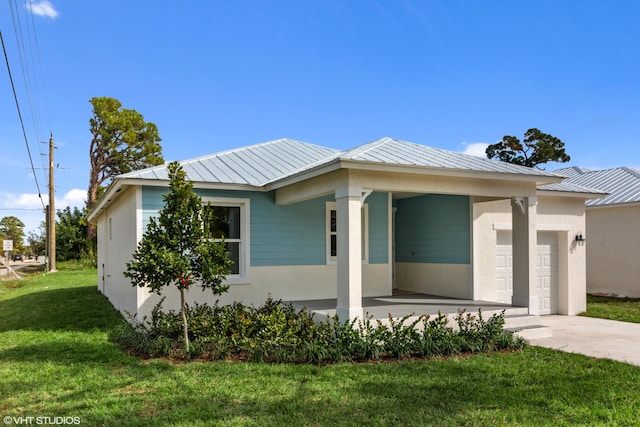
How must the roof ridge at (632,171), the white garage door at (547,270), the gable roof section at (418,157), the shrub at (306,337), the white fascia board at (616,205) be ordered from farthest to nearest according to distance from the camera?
the roof ridge at (632,171), the white fascia board at (616,205), the white garage door at (547,270), the gable roof section at (418,157), the shrub at (306,337)

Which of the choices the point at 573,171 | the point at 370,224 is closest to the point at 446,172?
the point at 370,224

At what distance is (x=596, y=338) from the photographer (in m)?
9.11

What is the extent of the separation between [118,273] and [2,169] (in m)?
20.3

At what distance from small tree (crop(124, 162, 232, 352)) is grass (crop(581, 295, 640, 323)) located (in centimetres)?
970

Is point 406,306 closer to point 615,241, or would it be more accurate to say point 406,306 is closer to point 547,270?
point 547,270

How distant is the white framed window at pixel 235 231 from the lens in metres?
9.99

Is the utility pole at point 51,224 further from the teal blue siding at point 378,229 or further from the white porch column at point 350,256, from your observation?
the white porch column at point 350,256

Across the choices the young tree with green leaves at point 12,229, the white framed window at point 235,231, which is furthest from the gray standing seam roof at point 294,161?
the young tree with green leaves at point 12,229

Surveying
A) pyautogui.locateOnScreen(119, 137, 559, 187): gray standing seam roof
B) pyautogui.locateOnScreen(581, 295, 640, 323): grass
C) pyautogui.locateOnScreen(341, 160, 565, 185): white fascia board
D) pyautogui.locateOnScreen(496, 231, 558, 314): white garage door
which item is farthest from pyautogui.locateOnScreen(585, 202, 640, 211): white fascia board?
pyautogui.locateOnScreen(341, 160, 565, 185): white fascia board

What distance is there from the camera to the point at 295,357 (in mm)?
6973

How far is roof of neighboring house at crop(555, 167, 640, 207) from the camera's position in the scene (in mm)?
14633

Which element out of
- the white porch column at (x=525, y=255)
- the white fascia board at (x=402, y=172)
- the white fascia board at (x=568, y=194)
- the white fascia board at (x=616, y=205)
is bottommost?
the white porch column at (x=525, y=255)

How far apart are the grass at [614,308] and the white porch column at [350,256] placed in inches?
297

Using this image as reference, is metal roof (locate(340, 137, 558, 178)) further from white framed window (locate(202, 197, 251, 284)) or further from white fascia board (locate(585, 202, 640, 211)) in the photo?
white fascia board (locate(585, 202, 640, 211))
